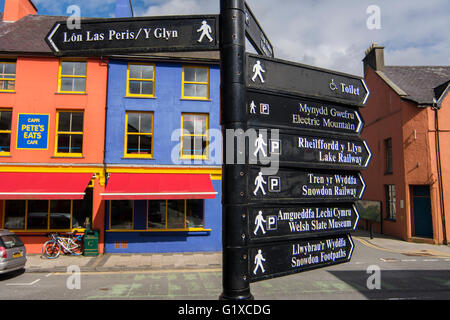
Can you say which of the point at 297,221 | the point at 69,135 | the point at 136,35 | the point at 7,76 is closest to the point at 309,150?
the point at 297,221

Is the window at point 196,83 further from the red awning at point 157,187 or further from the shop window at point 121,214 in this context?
the shop window at point 121,214

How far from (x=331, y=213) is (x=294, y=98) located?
0.95 m

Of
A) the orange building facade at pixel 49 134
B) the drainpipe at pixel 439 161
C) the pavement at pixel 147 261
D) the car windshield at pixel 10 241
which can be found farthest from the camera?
the drainpipe at pixel 439 161

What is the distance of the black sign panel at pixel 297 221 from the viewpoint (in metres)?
2.27

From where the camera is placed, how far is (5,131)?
1650cm

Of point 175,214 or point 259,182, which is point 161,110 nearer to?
point 175,214

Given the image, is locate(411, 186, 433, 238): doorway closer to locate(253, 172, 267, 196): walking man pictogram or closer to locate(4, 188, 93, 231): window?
locate(4, 188, 93, 231): window

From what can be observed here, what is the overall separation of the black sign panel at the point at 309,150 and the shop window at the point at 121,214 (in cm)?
1516

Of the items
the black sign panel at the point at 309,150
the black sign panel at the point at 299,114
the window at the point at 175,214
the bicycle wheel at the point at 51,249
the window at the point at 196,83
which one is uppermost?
the window at the point at 196,83

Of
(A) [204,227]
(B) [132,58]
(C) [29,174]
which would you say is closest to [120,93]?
(B) [132,58]

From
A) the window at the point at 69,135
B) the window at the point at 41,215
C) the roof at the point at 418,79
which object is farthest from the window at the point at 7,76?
the roof at the point at 418,79

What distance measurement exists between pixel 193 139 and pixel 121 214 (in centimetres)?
525

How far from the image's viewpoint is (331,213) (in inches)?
103

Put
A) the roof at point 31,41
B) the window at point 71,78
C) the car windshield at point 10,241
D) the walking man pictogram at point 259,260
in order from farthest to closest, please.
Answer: the window at point 71,78
the roof at point 31,41
the car windshield at point 10,241
the walking man pictogram at point 259,260
